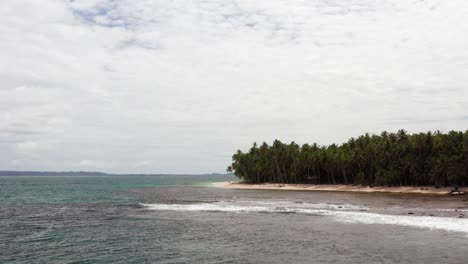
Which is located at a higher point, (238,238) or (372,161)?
(372,161)

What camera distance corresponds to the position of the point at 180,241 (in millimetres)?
33562

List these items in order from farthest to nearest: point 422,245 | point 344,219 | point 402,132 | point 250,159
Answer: point 250,159
point 402,132
point 344,219
point 422,245

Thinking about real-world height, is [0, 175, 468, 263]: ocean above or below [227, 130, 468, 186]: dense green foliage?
below

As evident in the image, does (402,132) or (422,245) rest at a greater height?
(402,132)

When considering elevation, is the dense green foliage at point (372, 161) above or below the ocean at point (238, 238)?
above

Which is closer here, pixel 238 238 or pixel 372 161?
pixel 238 238

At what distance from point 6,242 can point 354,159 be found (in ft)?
339

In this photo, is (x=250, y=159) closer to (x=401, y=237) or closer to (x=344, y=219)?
(x=344, y=219)

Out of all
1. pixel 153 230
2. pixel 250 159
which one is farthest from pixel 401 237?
pixel 250 159

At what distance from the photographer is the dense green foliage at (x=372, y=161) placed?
9788 centimetres

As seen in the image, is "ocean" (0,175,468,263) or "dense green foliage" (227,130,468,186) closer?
"ocean" (0,175,468,263)

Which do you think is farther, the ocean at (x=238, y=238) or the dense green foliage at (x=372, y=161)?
the dense green foliage at (x=372, y=161)

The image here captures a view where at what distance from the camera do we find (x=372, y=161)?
115750 millimetres

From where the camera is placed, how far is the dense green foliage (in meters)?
97.9
